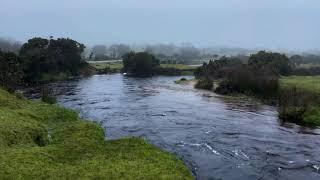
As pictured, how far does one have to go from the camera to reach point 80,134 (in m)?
38.9

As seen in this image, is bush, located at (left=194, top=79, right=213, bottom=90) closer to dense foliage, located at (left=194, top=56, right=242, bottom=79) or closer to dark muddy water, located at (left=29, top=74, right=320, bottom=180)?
dark muddy water, located at (left=29, top=74, right=320, bottom=180)

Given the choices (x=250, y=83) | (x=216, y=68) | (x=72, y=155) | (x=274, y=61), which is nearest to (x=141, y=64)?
(x=216, y=68)

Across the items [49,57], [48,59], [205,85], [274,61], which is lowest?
[205,85]

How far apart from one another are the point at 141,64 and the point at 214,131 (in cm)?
9534

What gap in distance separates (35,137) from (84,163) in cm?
899

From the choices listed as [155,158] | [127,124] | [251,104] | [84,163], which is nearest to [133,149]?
[155,158]

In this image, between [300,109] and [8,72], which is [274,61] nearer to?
[300,109]

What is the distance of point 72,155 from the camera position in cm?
3184

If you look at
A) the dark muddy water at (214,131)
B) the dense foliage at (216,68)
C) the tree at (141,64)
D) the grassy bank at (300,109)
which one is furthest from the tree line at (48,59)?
the grassy bank at (300,109)

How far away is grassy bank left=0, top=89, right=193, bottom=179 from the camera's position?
27.1m

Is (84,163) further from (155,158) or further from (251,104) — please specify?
(251,104)

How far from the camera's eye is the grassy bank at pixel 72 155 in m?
27.1

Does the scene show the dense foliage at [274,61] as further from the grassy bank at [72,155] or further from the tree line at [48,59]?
the grassy bank at [72,155]

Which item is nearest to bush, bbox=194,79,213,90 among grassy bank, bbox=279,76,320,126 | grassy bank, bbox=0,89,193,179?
grassy bank, bbox=279,76,320,126
